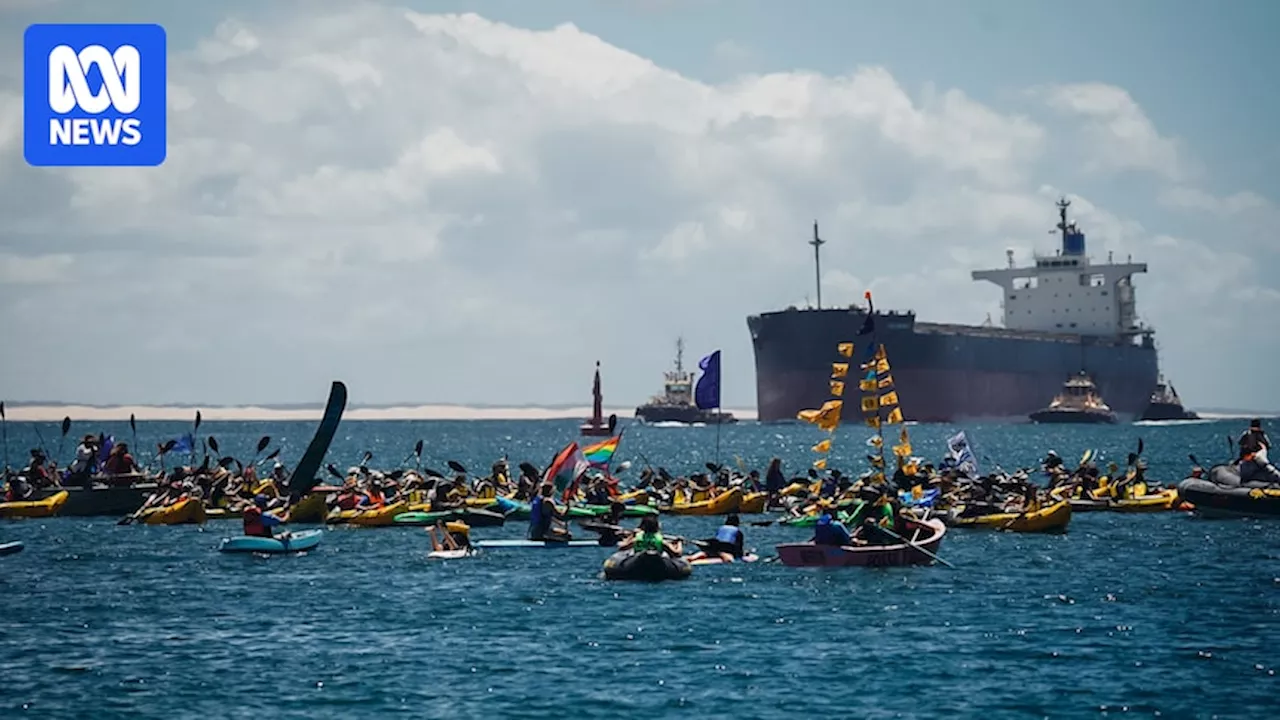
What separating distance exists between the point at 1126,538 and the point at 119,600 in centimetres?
2751

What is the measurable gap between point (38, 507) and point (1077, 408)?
128114 millimetres

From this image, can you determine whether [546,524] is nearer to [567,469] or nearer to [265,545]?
[567,469]

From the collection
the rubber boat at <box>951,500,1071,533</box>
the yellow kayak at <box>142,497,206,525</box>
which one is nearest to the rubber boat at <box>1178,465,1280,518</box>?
the rubber boat at <box>951,500,1071,533</box>

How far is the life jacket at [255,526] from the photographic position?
4134cm

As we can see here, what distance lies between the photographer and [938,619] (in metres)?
28.9

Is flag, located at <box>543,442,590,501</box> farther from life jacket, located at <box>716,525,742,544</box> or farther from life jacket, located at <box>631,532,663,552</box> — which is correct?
life jacket, located at <box>631,532,663,552</box>

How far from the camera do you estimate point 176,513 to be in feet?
162

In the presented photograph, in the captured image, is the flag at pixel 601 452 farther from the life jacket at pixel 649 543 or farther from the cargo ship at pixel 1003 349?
the cargo ship at pixel 1003 349

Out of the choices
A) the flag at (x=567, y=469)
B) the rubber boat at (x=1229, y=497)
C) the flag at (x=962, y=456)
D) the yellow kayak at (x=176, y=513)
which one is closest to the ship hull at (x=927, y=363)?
the flag at (x=962, y=456)

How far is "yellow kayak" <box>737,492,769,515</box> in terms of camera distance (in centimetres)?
5278

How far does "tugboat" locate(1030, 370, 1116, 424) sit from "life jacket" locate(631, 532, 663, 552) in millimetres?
132499

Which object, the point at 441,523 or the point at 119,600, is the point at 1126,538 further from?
the point at 119,600

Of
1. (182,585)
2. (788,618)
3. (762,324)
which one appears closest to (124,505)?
(182,585)

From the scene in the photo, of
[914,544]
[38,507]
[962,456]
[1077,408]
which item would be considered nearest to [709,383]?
[962,456]
